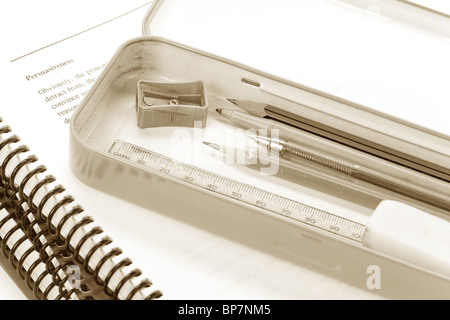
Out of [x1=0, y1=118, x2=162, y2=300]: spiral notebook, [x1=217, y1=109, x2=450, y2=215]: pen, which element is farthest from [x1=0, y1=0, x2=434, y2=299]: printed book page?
[x1=217, y1=109, x2=450, y2=215]: pen

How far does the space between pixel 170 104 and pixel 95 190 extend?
0.54ft

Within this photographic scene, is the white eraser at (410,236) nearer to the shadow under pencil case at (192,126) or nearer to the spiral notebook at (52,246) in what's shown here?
the shadow under pencil case at (192,126)

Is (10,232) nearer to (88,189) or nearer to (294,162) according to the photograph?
(88,189)

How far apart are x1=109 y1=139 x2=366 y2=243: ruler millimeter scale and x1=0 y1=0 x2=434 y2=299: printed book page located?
0.06 metres

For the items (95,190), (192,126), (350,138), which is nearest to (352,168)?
(350,138)

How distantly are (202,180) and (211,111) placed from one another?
0.14 m

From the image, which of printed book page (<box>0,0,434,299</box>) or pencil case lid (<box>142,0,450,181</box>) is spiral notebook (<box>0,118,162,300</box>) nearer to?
printed book page (<box>0,0,434,299</box>)

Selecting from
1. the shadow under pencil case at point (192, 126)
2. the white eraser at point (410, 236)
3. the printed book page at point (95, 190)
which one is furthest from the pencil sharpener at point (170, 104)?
the white eraser at point (410, 236)

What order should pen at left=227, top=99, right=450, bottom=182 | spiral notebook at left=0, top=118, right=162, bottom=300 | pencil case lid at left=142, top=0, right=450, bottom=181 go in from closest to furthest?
1. spiral notebook at left=0, top=118, right=162, bottom=300
2. pen at left=227, top=99, right=450, bottom=182
3. pencil case lid at left=142, top=0, right=450, bottom=181

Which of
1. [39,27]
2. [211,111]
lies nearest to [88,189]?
[211,111]

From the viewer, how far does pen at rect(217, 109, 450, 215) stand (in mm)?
889

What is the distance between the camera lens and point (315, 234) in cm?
79

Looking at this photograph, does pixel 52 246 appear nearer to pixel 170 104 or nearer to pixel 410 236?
pixel 170 104

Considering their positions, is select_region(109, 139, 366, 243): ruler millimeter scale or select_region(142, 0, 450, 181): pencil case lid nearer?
select_region(109, 139, 366, 243): ruler millimeter scale
